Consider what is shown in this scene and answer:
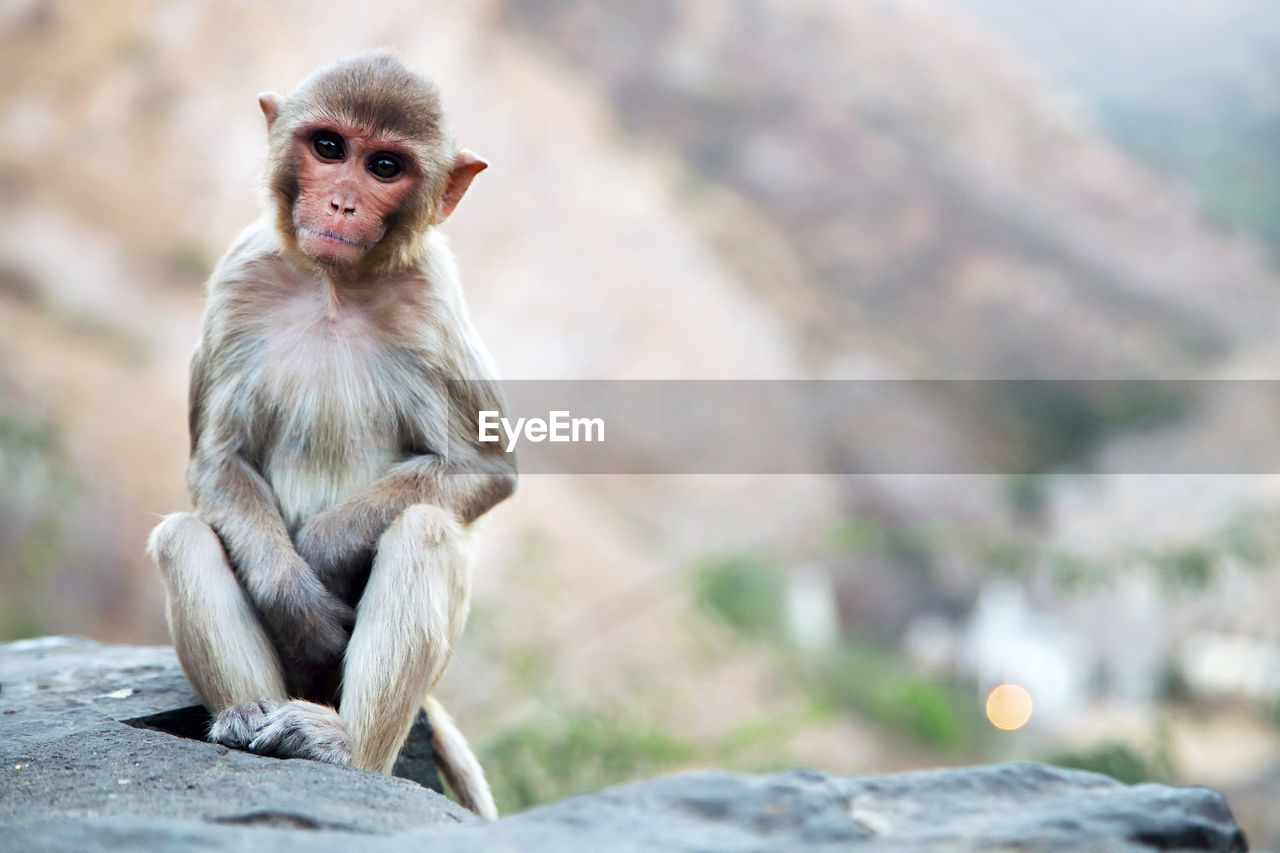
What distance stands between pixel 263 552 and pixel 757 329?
1070 centimetres

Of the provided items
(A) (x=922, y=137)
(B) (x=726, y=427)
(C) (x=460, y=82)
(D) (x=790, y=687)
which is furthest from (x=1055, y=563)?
(C) (x=460, y=82)

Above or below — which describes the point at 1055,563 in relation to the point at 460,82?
below

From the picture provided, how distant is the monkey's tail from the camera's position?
4.37 meters

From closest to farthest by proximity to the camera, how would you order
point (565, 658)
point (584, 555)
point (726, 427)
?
point (565, 658)
point (584, 555)
point (726, 427)

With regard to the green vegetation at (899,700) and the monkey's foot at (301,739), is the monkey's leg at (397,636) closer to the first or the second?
the monkey's foot at (301,739)

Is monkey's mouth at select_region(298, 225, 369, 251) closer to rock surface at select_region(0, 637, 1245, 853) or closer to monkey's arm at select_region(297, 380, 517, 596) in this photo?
monkey's arm at select_region(297, 380, 517, 596)

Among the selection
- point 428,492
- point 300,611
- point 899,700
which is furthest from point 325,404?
point 899,700

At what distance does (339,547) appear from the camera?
3895mm

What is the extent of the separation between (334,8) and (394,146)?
1063cm

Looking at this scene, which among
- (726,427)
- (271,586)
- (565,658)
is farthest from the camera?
(726,427)

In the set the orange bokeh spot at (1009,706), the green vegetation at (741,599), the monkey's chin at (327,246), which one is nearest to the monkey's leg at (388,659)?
the monkey's chin at (327,246)

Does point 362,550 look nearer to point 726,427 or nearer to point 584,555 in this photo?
point 584,555

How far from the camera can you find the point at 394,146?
3.89 meters

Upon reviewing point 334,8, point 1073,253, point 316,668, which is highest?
point 334,8
